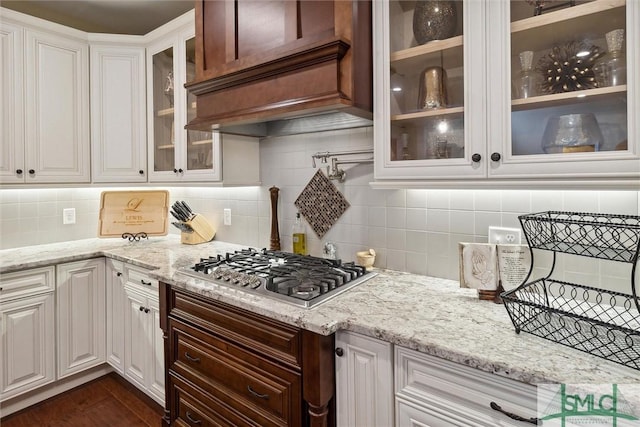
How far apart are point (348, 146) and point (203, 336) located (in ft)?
3.75

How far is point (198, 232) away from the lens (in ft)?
8.20

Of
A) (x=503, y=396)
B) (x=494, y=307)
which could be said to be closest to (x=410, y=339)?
(x=503, y=396)

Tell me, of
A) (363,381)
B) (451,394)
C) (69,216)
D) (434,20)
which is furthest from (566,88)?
(69,216)

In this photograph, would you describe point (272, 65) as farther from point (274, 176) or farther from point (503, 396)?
point (503, 396)

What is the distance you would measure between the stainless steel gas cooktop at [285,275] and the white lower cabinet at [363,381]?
206mm

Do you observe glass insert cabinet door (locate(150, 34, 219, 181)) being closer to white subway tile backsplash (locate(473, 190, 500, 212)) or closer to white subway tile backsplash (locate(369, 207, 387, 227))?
white subway tile backsplash (locate(369, 207, 387, 227))

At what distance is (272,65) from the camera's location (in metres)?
1.51

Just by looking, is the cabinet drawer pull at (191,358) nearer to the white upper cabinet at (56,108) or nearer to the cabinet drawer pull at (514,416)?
the cabinet drawer pull at (514,416)

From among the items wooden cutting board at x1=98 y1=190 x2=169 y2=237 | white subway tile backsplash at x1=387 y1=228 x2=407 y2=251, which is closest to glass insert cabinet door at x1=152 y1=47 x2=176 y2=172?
wooden cutting board at x1=98 y1=190 x2=169 y2=237

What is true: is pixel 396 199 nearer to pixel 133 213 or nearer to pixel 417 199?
pixel 417 199

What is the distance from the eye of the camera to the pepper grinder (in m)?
2.16

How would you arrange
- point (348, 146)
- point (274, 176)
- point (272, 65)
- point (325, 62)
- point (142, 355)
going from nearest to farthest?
point (325, 62)
point (272, 65)
point (348, 146)
point (142, 355)
point (274, 176)

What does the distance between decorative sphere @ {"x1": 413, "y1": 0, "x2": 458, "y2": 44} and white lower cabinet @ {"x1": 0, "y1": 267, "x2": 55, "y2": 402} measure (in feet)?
7.79

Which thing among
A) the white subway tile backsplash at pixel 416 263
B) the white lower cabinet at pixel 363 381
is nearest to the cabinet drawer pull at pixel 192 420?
the white lower cabinet at pixel 363 381
